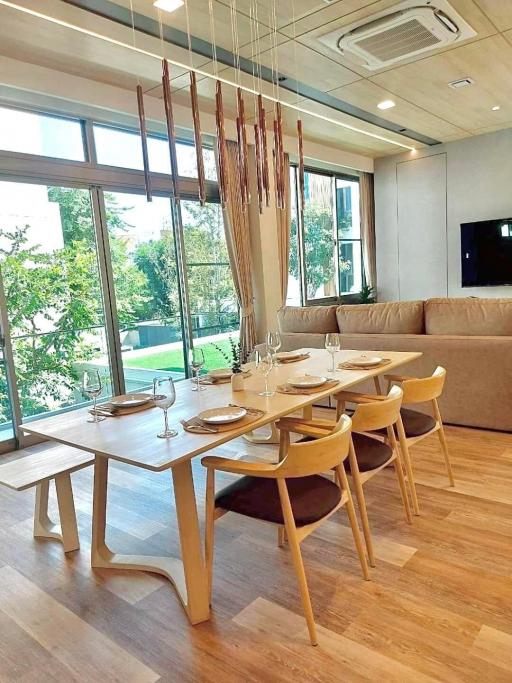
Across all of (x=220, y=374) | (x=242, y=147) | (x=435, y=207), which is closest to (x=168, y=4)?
(x=242, y=147)

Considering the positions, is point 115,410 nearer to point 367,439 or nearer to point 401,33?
point 367,439

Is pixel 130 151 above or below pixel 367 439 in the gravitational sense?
above

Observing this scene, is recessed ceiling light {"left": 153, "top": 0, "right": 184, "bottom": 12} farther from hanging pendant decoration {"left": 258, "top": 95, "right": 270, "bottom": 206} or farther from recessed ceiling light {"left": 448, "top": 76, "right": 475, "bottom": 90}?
recessed ceiling light {"left": 448, "top": 76, "right": 475, "bottom": 90}

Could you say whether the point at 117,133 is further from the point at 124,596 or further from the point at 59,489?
the point at 124,596

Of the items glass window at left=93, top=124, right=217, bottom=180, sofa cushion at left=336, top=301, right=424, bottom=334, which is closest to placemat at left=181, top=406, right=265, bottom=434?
sofa cushion at left=336, top=301, right=424, bottom=334

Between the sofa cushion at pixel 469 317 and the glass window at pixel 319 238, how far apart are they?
3559mm

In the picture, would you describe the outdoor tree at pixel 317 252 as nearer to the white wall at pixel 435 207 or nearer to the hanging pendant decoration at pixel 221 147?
the white wall at pixel 435 207

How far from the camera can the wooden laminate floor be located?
1619mm

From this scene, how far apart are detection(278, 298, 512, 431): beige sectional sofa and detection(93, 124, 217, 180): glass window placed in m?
2.11

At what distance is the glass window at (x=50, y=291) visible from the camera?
406 cm

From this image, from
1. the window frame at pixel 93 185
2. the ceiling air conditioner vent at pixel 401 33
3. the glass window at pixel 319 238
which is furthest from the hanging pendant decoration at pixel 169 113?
the glass window at pixel 319 238

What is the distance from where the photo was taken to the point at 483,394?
11.9ft

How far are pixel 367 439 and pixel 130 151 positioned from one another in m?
3.93

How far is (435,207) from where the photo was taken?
7547mm
